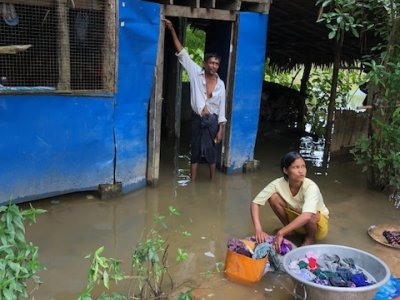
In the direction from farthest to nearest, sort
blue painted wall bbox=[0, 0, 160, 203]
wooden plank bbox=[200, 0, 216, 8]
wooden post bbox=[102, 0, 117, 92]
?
wooden plank bbox=[200, 0, 216, 8], wooden post bbox=[102, 0, 117, 92], blue painted wall bbox=[0, 0, 160, 203]

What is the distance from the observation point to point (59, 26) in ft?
15.0

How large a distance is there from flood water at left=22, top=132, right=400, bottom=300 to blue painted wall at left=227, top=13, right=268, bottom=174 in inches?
15.5

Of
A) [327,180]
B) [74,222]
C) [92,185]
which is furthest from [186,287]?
[327,180]

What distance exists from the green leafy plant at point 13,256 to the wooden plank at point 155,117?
3.34 meters

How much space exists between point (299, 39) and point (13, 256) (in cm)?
940

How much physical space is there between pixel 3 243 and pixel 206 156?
157 inches

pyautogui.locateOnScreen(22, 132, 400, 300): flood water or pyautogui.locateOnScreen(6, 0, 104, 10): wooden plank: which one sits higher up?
pyautogui.locateOnScreen(6, 0, 104, 10): wooden plank

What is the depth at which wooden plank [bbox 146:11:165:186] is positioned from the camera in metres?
5.32

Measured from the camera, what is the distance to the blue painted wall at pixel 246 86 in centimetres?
598

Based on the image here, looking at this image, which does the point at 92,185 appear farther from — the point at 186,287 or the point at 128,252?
the point at 186,287

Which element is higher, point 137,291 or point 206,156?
point 206,156

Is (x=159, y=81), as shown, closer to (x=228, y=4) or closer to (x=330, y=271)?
(x=228, y=4)

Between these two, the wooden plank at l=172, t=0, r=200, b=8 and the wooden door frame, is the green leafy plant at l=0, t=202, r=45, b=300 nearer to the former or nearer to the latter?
the wooden door frame

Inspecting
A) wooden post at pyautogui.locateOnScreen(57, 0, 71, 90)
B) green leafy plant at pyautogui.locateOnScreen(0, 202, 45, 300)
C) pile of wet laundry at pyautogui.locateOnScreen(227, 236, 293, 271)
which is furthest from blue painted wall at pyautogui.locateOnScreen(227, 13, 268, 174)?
green leafy plant at pyautogui.locateOnScreen(0, 202, 45, 300)
